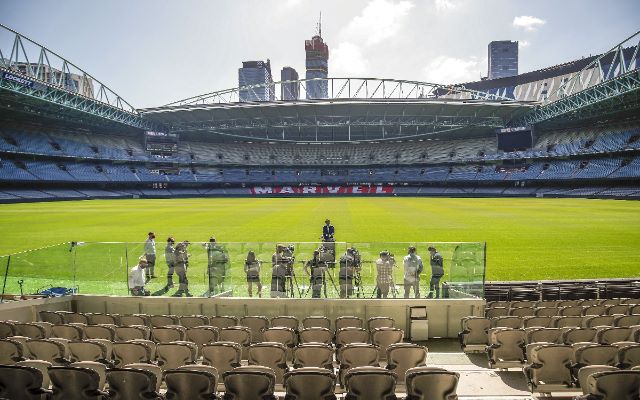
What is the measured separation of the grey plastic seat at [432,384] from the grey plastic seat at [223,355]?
221cm

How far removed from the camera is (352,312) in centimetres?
880

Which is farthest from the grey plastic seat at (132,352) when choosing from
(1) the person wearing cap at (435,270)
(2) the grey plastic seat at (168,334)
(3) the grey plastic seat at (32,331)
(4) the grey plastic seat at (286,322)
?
(1) the person wearing cap at (435,270)

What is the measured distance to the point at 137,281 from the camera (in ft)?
32.5

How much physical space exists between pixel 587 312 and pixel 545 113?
7234 centimetres

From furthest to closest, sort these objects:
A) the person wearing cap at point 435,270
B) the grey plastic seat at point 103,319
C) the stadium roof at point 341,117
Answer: the stadium roof at point 341,117, the person wearing cap at point 435,270, the grey plastic seat at point 103,319

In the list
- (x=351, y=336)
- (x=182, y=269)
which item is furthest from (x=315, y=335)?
(x=182, y=269)

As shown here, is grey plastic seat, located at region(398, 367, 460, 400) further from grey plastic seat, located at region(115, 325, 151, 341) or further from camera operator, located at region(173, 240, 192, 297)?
camera operator, located at region(173, 240, 192, 297)

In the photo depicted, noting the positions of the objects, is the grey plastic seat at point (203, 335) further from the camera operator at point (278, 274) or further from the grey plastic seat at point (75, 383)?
the camera operator at point (278, 274)

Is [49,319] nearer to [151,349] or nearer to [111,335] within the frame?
[111,335]

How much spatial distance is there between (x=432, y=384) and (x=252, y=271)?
626cm

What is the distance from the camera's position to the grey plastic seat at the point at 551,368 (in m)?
5.18

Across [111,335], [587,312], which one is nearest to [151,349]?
[111,335]

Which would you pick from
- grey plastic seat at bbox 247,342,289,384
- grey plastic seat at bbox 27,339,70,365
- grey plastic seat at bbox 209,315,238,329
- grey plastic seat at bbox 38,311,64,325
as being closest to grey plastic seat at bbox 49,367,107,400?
grey plastic seat at bbox 27,339,70,365

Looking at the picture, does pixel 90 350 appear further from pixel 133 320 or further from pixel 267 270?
pixel 267 270
